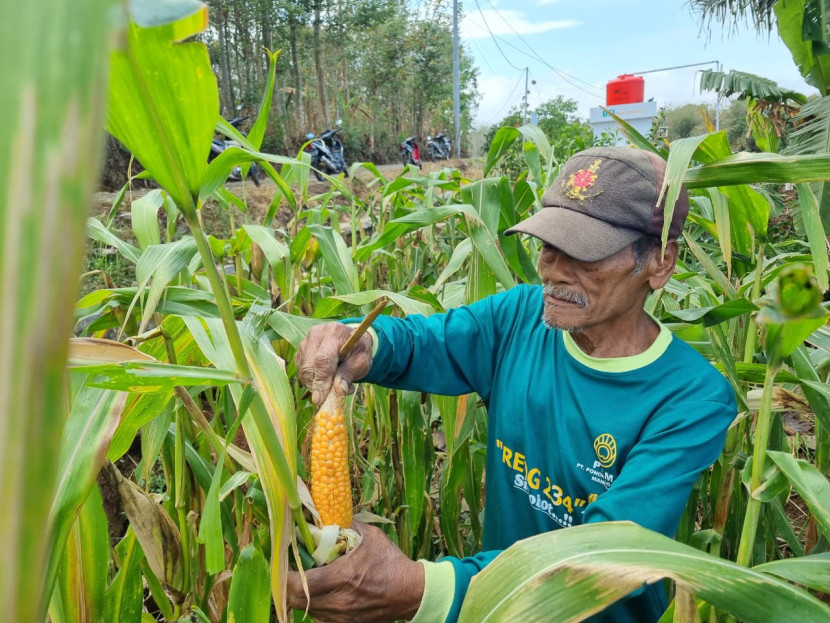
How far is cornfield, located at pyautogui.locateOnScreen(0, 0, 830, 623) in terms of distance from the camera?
0.42 ft

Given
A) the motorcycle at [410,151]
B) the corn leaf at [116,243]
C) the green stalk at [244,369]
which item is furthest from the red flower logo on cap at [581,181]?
the motorcycle at [410,151]

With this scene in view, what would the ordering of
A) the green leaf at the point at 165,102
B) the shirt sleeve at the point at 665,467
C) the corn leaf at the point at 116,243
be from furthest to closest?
the corn leaf at the point at 116,243 < the shirt sleeve at the point at 665,467 < the green leaf at the point at 165,102

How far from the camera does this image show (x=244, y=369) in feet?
1.98

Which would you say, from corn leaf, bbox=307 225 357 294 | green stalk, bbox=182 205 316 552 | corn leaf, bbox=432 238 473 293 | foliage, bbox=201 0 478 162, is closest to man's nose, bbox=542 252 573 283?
corn leaf, bbox=432 238 473 293

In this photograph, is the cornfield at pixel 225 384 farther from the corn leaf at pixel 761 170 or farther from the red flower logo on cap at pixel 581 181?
the red flower logo on cap at pixel 581 181

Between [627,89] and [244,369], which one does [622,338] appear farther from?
[627,89]

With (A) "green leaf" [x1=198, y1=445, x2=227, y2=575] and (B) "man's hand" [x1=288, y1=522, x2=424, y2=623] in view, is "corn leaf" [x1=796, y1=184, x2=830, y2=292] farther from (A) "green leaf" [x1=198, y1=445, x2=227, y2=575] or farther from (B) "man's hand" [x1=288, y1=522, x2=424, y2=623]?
(A) "green leaf" [x1=198, y1=445, x2=227, y2=575]

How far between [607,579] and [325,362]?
0.52m

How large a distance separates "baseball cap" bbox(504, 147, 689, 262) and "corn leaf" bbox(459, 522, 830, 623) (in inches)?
24.7

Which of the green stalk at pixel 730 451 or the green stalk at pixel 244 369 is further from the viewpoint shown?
the green stalk at pixel 730 451

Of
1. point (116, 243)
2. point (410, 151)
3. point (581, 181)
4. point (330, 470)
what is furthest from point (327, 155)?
point (330, 470)

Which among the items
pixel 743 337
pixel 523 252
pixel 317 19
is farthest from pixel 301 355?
pixel 317 19

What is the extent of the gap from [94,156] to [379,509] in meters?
1.57

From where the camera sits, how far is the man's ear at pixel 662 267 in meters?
1.21
